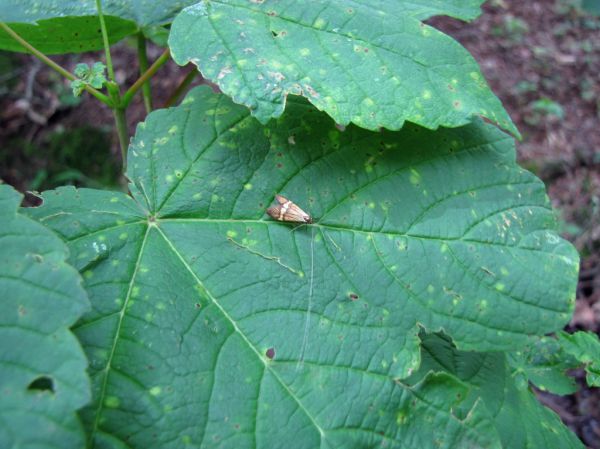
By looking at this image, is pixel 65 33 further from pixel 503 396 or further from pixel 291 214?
pixel 503 396

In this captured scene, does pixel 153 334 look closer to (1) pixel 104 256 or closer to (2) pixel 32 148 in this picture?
(1) pixel 104 256

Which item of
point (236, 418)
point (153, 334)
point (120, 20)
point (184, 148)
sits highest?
point (120, 20)

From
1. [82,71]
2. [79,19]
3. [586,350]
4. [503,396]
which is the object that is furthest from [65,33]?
[586,350]

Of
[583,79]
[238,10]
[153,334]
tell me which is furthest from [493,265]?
[583,79]

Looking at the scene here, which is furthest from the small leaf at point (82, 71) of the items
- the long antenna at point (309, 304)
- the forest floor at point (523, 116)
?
the forest floor at point (523, 116)

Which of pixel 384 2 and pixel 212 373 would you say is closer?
pixel 212 373

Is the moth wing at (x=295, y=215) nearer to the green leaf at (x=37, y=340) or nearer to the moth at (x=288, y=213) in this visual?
the moth at (x=288, y=213)
